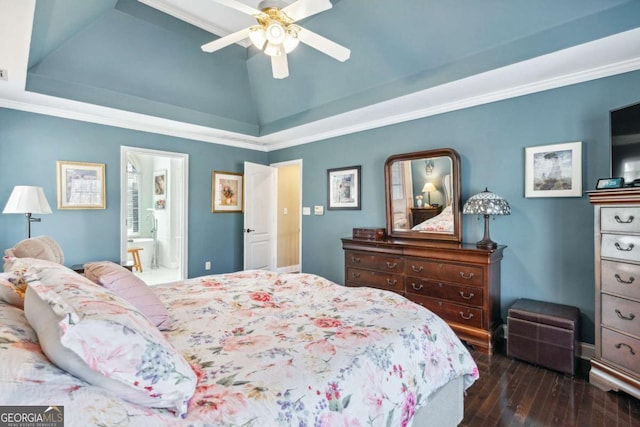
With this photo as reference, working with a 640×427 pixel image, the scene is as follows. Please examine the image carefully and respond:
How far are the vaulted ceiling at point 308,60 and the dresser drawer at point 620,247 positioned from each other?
4.67ft

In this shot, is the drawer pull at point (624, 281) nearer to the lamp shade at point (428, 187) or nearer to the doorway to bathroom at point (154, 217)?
the lamp shade at point (428, 187)

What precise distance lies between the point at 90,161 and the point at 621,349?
5527 millimetres

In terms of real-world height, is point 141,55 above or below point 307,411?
above

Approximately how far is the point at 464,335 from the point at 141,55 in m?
4.55

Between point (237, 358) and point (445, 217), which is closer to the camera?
point (237, 358)

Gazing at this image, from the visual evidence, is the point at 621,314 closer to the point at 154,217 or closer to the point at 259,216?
the point at 259,216

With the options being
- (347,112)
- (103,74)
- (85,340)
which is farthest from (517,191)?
(103,74)

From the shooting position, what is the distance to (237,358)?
1146 mm

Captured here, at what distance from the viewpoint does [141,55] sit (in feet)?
11.5

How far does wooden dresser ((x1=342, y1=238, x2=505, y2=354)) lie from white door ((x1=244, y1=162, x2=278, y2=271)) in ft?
7.77

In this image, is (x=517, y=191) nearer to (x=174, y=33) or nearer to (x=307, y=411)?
(x=307, y=411)

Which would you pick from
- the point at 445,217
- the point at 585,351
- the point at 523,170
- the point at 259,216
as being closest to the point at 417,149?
the point at 445,217

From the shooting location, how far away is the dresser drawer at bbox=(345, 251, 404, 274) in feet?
11.2

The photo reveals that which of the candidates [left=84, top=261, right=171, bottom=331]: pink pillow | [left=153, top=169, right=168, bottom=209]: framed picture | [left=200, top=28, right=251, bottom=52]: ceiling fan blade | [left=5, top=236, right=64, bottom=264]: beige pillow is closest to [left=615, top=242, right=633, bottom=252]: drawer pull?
[left=84, top=261, right=171, bottom=331]: pink pillow
